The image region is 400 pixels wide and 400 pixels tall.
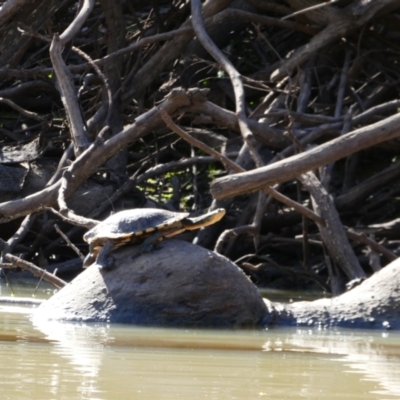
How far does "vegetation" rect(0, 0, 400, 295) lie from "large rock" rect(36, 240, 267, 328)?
1.33m

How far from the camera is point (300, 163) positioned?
5.61 meters

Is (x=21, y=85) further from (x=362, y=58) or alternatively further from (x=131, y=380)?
(x=131, y=380)

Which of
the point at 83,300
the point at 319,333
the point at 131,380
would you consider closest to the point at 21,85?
the point at 83,300

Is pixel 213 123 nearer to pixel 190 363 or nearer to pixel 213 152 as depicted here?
pixel 213 152

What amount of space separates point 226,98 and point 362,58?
1615mm

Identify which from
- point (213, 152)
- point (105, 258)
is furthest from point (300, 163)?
point (213, 152)

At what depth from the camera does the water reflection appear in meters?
3.40

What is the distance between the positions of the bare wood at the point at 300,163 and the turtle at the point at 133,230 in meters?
0.63

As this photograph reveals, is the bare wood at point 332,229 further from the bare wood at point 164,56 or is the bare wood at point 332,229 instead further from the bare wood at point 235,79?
the bare wood at point 164,56

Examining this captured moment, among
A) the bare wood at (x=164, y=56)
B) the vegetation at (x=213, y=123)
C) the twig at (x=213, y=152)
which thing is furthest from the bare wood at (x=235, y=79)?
the bare wood at (x=164, y=56)

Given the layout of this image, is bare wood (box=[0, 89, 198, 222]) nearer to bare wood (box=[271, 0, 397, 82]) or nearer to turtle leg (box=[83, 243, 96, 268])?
turtle leg (box=[83, 243, 96, 268])

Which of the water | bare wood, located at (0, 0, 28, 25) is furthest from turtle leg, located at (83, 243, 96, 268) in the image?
bare wood, located at (0, 0, 28, 25)

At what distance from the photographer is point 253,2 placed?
899cm

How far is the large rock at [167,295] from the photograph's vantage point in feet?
18.6
